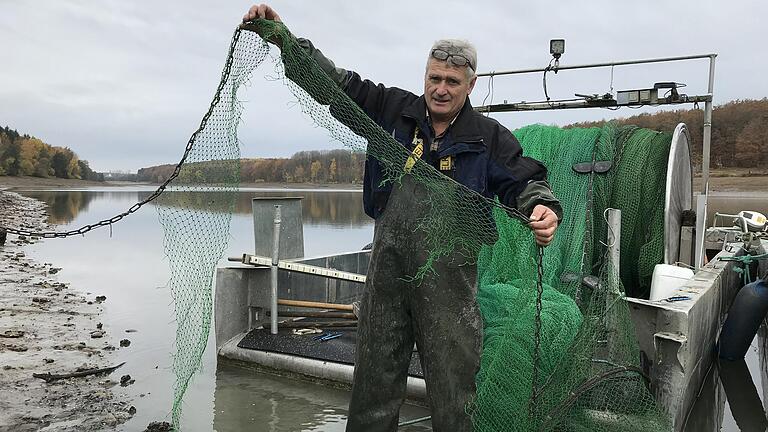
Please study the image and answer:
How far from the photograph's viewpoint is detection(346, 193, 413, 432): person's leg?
300 cm

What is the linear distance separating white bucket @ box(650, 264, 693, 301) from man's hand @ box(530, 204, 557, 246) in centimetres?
330

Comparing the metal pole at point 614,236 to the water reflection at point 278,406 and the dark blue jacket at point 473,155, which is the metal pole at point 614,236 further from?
the dark blue jacket at point 473,155

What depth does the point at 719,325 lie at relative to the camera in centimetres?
726

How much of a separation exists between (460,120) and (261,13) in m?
1.08

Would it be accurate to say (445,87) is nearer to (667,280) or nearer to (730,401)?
(667,280)

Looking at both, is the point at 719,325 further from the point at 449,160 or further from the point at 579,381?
the point at 449,160

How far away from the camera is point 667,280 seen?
566 cm

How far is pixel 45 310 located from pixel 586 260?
293 inches

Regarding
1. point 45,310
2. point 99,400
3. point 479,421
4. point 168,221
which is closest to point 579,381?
point 479,421

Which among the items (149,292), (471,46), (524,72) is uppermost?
(524,72)

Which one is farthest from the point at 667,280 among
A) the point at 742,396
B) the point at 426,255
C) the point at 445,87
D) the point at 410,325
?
the point at 445,87

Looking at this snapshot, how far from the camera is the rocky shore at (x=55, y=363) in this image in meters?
4.87

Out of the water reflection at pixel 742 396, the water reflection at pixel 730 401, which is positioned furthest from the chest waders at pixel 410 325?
the water reflection at pixel 742 396

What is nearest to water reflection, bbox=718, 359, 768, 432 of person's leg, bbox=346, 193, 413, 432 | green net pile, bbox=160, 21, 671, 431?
green net pile, bbox=160, 21, 671, 431
